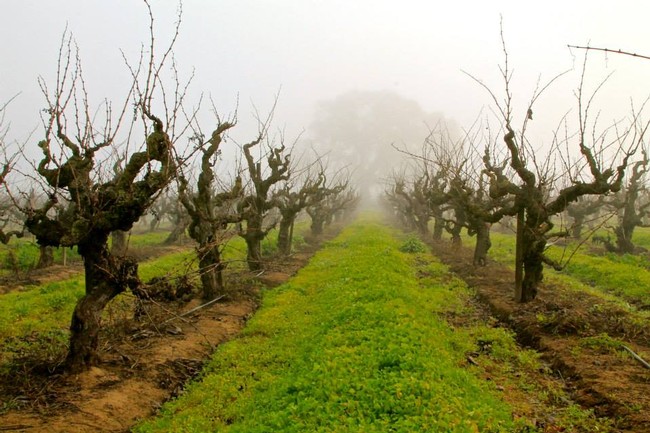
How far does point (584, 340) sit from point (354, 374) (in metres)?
5.38

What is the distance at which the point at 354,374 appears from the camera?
24.5 ft

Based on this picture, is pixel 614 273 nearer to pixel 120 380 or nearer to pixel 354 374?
pixel 354 374

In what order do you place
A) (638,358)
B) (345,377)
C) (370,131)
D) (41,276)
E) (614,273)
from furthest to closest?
(370,131), (614,273), (41,276), (638,358), (345,377)

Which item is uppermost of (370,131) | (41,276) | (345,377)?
(370,131)

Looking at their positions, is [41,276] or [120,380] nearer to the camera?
[120,380]

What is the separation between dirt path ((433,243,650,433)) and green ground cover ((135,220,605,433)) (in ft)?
1.68

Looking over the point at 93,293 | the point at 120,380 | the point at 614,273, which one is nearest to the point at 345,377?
the point at 120,380

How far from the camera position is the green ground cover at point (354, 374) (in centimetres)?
632

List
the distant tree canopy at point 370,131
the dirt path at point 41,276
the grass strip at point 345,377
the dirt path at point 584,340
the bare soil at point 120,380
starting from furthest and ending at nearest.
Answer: the distant tree canopy at point 370,131, the dirt path at point 41,276, the dirt path at point 584,340, the bare soil at point 120,380, the grass strip at point 345,377

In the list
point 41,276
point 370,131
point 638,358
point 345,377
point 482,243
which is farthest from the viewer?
point 370,131

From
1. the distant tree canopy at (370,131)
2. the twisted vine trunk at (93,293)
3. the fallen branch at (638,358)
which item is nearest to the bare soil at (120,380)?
the twisted vine trunk at (93,293)

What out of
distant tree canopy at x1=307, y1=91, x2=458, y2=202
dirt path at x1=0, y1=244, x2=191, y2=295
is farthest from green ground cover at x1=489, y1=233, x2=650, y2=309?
distant tree canopy at x1=307, y1=91, x2=458, y2=202

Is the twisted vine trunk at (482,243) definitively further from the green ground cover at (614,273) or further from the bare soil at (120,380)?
→ the bare soil at (120,380)

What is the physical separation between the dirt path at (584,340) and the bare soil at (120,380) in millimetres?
6753
